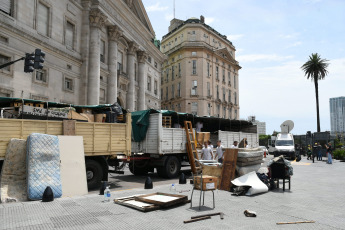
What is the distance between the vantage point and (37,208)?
6828mm

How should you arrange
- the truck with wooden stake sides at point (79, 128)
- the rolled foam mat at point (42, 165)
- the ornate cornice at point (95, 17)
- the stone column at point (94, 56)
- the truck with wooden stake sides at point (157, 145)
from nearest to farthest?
the rolled foam mat at point (42, 165) < the truck with wooden stake sides at point (79, 128) < the truck with wooden stake sides at point (157, 145) < the stone column at point (94, 56) < the ornate cornice at point (95, 17)

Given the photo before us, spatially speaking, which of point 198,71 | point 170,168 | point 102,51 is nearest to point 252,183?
point 170,168

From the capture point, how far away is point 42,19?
21625 mm

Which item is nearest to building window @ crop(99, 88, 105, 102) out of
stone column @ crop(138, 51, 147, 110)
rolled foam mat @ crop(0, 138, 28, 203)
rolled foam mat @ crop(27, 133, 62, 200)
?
stone column @ crop(138, 51, 147, 110)

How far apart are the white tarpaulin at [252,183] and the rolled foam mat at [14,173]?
6.73 m

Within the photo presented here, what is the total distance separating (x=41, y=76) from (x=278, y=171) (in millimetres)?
19166

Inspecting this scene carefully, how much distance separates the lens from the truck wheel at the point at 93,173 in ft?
32.4

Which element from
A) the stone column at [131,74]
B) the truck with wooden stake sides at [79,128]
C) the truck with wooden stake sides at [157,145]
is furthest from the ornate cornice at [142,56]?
the truck with wooden stake sides at [79,128]

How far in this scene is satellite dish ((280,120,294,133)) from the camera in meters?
27.4

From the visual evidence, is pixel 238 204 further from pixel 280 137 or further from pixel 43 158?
pixel 280 137

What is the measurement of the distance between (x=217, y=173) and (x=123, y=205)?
4359mm

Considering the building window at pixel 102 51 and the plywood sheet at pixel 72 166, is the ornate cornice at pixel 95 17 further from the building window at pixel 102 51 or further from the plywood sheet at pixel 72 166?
the plywood sheet at pixel 72 166

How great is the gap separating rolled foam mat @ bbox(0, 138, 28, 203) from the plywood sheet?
1.12 m

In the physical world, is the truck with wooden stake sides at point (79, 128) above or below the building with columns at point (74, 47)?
below
